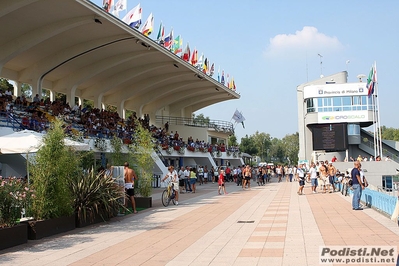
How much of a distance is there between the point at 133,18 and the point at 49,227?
22786 mm

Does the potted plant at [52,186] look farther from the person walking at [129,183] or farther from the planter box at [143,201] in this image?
the planter box at [143,201]

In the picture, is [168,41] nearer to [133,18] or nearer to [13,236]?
[133,18]

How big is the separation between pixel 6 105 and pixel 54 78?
16.0 m

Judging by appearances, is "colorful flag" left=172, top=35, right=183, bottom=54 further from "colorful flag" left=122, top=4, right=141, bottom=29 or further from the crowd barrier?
the crowd barrier

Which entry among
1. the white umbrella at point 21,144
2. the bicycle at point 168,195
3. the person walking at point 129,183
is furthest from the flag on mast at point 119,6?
the white umbrella at point 21,144

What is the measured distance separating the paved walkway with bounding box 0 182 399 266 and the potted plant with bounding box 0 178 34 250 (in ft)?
0.77

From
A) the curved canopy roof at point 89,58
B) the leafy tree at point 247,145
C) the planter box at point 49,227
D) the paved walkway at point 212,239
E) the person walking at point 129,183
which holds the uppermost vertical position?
the curved canopy roof at point 89,58

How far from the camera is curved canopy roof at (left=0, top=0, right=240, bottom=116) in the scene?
24984 millimetres

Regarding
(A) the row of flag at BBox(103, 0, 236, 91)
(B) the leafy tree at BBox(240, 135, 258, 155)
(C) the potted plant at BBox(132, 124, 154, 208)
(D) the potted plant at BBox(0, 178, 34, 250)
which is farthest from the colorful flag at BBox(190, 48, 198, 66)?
(B) the leafy tree at BBox(240, 135, 258, 155)

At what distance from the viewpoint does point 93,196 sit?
12719mm

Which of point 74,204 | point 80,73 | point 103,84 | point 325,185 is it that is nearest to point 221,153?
point 103,84

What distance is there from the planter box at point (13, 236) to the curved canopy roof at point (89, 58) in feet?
50.5

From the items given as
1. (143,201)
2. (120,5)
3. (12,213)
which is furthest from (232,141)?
(12,213)

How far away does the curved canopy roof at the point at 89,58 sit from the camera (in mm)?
24984
